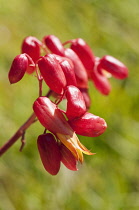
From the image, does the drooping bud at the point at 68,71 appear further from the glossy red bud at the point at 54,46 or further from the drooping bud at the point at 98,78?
the drooping bud at the point at 98,78

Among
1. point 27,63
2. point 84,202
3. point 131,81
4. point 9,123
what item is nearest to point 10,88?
point 9,123

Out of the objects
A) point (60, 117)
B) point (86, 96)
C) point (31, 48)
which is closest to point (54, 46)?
point (31, 48)

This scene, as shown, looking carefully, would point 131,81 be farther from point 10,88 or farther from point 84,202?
point 84,202

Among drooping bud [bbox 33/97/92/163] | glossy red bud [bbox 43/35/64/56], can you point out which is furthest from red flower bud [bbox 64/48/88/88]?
drooping bud [bbox 33/97/92/163]

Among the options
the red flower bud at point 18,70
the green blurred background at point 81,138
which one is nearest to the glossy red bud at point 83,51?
the red flower bud at point 18,70

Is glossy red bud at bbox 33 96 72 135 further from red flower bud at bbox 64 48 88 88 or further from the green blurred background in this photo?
the green blurred background

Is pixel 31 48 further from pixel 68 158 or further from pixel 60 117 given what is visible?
pixel 68 158

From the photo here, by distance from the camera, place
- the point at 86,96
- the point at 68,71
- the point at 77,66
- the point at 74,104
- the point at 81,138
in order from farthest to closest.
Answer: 1. the point at 81,138
2. the point at 86,96
3. the point at 77,66
4. the point at 68,71
5. the point at 74,104
